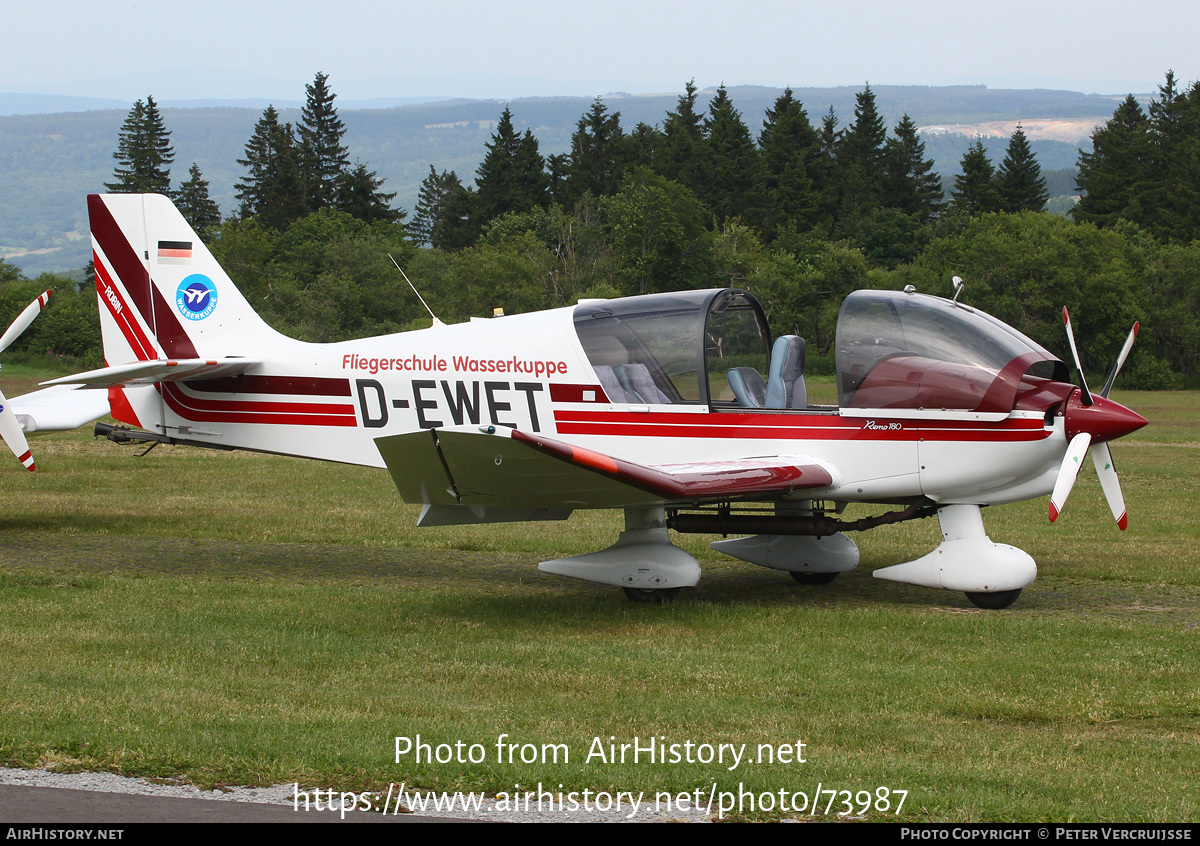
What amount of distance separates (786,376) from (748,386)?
341 mm

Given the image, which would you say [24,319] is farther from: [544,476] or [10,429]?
[544,476]

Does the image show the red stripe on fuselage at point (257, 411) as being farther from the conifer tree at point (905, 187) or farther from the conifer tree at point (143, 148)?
the conifer tree at point (143, 148)

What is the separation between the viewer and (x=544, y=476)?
344 inches

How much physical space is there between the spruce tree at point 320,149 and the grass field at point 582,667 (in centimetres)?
7451

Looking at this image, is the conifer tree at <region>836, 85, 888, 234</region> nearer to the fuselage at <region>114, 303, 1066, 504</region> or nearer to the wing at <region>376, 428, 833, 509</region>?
the fuselage at <region>114, 303, 1066, 504</region>

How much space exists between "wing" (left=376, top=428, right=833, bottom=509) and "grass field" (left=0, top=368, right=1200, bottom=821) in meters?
0.97

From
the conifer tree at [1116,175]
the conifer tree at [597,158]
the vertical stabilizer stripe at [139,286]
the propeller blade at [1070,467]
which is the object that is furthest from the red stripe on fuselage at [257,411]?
the conifer tree at [597,158]

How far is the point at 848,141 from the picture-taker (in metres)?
86.3

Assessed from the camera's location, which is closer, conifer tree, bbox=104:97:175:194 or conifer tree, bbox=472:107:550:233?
conifer tree, bbox=472:107:550:233

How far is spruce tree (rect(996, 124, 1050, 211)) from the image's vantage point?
267 feet

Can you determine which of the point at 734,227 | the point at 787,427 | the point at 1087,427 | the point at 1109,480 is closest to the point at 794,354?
the point at 787,427

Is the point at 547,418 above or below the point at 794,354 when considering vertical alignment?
below

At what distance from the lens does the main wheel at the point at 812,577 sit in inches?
430

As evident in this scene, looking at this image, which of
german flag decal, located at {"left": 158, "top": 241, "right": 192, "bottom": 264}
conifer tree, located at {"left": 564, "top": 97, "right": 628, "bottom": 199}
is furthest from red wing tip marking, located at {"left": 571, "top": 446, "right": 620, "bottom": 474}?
conifer tree, located at {"left": 564, "top": 97, "right": 628, "bottom": 199}
